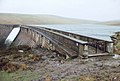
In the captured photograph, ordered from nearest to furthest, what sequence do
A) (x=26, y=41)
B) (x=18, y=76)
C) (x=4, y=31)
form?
(x=18, y=76), (x=26, y=41), (x=4, y=31)

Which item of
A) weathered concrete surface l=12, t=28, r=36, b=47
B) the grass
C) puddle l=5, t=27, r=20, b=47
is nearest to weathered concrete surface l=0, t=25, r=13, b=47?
puddle l=5, t=27, r=20, b=47

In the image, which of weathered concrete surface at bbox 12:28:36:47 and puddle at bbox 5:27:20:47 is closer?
weathered concrete surface at bbox 12:28:36:47

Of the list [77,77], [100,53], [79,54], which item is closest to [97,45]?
[100,53]

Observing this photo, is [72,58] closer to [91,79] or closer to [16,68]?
[16,68]

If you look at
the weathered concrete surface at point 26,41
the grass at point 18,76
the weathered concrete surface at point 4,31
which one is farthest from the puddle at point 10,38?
the grass at point 18,76

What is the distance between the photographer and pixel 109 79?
8273 millimetres

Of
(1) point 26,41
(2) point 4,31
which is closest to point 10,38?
(2) point 4,31

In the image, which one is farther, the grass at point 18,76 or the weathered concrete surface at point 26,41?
the weathered concrete surface at point 26,41

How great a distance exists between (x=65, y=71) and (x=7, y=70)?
3992mm

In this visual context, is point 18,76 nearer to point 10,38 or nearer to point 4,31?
point 10,38

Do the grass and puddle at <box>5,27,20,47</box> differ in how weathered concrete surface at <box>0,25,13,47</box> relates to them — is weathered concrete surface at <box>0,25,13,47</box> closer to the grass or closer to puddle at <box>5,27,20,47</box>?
puddle at <box>5,27,20,47</box>

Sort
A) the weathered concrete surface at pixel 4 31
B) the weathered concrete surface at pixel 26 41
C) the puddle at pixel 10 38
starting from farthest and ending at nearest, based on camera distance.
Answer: the weathered concrete surface at pixel 4 31 → the puddle at pixel 10 38 → the weathered concrete surface at pixel 26 41

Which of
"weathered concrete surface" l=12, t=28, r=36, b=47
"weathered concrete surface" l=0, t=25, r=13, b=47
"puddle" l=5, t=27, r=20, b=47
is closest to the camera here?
"weathered concrete surface" l=12, t=28, r=36, b=47

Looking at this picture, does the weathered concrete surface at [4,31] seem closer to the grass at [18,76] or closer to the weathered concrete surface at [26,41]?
the weathered concrete surface at [26,41]
